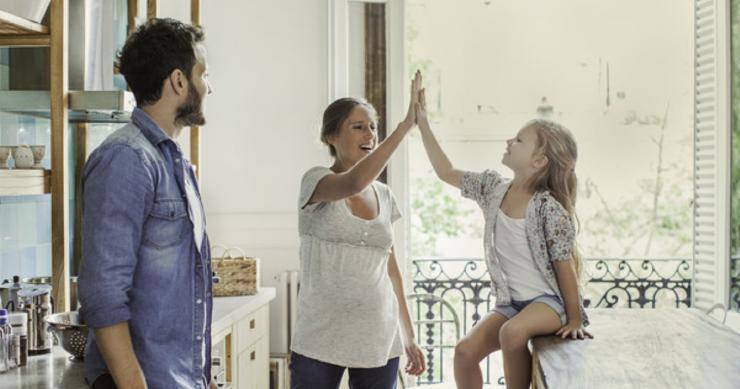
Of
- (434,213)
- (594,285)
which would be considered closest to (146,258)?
(434,213)

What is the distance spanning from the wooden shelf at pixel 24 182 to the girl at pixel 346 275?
74 centimetres

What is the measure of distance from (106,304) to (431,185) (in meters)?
4.06

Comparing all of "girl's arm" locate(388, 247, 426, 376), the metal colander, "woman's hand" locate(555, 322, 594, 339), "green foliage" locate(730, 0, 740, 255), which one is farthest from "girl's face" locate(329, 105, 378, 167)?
"green foliage" locate(730, 0, 740, 255)

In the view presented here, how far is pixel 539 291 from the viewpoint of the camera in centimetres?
244

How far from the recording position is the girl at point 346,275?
7.12 ft

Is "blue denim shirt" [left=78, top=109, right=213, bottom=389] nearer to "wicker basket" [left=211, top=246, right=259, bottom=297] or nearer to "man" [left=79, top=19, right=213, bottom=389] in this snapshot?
"man" [left=79, top=19, right=213, bottom=389]

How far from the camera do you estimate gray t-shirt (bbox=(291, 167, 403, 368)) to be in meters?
2.18

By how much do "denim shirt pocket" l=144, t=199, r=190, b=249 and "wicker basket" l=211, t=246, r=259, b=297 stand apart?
1.68 m

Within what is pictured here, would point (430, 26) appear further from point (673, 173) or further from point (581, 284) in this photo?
point (581, 284)

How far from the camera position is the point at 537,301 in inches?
94.3

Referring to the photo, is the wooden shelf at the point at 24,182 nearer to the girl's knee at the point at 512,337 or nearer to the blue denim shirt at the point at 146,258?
the blue denim shirt at the point at 146,258

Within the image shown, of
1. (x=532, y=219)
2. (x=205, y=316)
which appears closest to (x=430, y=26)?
→ (x=532, y=219)

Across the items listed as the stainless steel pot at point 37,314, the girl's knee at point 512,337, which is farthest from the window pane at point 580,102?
the stainless steel pot at point 37,314

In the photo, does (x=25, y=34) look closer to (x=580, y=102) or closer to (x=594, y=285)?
(x=580, y=102)
